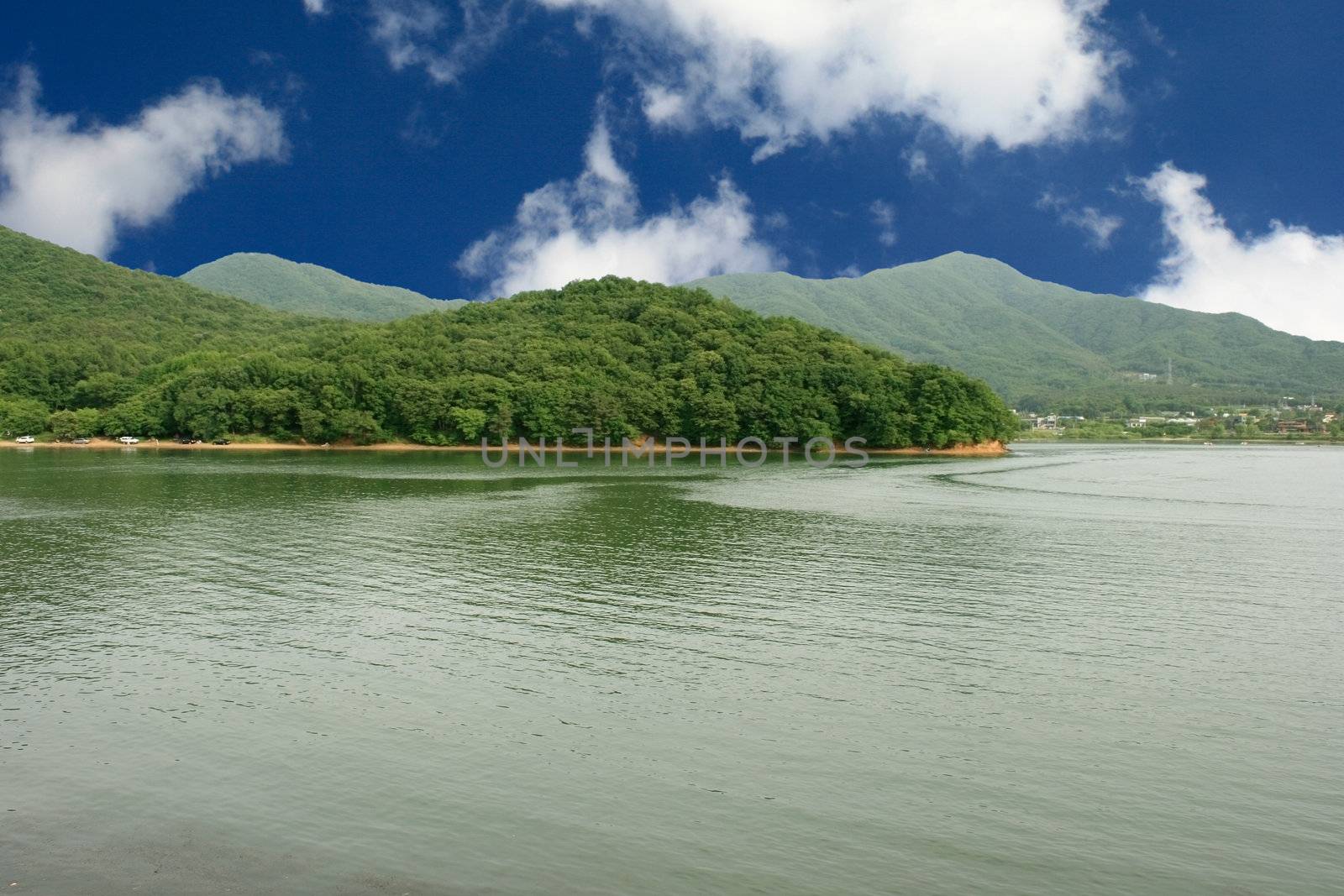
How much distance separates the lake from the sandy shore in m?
76.8

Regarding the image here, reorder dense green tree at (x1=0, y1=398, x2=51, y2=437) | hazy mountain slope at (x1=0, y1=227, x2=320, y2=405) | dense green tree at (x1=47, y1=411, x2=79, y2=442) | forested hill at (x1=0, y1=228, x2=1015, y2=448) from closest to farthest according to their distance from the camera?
forested hill at (x1=0, y1=228, x2=1015, y2=448)
dense green tree at (x1=0, y1=398, x2=51, y2=437)
dense green tree at (x1=47, y1=411, x2=79, y2=442)
hazy mountain slope at (x1=0, y1=227, x2=320, y2=405)

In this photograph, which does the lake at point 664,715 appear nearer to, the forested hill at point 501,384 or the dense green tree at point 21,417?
the forested hill at point 501,384

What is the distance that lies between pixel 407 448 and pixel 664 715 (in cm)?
10173

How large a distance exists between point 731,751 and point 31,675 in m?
11.6

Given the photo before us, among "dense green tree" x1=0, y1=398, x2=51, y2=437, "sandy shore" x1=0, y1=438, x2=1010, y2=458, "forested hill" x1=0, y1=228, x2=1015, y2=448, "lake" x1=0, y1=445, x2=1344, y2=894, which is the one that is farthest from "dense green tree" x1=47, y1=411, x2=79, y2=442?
"lake" x1=0, y1=445, x2=1344, y2=894

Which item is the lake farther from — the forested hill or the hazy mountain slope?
the hazy mountain slope

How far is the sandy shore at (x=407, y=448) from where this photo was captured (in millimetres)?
104875

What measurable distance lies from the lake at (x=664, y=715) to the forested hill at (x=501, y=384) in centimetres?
7975

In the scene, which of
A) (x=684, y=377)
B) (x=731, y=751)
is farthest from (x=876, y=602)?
(x=684, y=377)

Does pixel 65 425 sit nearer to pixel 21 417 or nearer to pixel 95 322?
pixel 21 417

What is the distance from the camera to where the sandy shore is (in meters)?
105

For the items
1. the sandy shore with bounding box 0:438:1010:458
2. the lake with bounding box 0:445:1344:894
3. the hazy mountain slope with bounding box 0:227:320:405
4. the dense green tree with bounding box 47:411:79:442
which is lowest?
the lake with bounding box 0:445:1344:894

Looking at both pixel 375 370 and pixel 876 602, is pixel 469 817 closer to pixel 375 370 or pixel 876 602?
pixel 876 602

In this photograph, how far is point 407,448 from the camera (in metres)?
110
